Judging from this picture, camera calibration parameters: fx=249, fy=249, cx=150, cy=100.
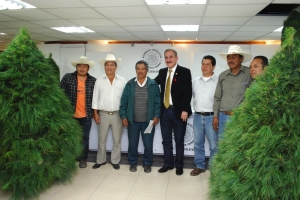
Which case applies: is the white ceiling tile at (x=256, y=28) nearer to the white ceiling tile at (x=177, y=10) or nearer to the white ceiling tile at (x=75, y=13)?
the white ceiling tile at (x=177, y=10)

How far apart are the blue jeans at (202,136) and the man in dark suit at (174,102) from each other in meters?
0.16

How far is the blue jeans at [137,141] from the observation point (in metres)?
→ 3.35

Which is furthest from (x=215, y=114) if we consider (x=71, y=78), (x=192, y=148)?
(x=71, y=78)

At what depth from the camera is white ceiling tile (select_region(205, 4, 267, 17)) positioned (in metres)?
3.69

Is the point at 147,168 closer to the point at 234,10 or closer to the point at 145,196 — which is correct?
the point at 145,196

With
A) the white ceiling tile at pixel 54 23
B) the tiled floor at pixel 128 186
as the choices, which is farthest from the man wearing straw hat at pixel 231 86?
the white ceiling tile at pixel 54 23

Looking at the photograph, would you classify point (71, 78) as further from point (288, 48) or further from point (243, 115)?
point (288, 48)

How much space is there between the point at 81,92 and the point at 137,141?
1.02 metres

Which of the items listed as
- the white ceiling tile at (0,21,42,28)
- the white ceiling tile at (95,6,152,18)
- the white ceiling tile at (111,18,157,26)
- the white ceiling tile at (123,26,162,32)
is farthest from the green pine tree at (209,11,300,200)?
the white ceiling tile at (0,21,42,28)

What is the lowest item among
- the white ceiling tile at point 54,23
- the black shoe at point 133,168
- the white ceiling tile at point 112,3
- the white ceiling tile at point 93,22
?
the black shoe at point 133,168

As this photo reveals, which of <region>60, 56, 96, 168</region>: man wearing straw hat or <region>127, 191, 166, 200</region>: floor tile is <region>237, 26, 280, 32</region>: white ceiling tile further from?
<region>127, 191, 166, 200</region>: floor tile

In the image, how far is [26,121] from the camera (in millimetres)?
2486

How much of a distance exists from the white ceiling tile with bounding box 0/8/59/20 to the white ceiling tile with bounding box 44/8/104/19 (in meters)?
0.20

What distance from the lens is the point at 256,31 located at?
5.88 meters
